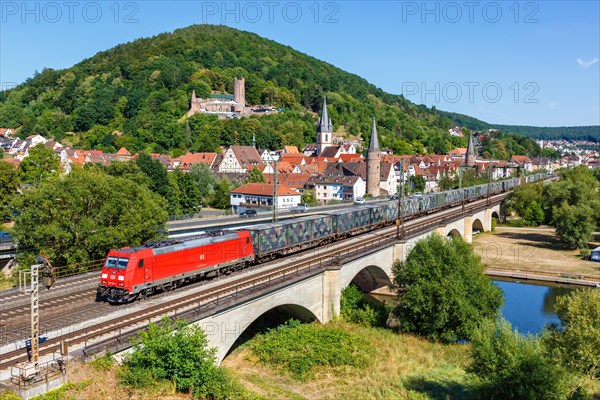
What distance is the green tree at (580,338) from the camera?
65.9ft

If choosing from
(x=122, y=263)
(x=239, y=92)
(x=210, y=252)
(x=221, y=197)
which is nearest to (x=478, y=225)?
(x=221, y=197)

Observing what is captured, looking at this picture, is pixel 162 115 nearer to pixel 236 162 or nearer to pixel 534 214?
pixel 236 162

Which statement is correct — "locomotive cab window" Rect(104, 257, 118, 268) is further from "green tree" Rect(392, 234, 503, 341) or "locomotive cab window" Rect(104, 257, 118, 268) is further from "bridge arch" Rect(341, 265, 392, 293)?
"bridge arch" Rect(341, 265, 392, 293)

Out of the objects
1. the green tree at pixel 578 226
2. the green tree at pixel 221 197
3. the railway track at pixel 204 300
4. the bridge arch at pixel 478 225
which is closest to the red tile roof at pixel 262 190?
the green tree at pixel 221 197

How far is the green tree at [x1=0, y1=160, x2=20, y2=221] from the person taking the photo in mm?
50150

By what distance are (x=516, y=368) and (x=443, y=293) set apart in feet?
30.8

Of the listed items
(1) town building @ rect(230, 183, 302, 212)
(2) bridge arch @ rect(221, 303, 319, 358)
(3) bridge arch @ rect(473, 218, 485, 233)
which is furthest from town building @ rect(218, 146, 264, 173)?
(2) bridge arch @ rect(221, 303, 319, 358)

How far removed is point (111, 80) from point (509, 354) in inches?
7510

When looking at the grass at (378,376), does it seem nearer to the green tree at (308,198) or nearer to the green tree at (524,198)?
the green tree at (308,198)

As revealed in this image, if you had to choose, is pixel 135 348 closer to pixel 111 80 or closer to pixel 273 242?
pixel 273 242

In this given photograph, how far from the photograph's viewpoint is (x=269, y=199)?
3034 inches

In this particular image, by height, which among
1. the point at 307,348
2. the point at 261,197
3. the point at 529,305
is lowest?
the point at 529,305

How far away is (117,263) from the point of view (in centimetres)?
2252

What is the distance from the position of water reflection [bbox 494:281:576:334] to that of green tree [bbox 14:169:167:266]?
2701 centimetres
